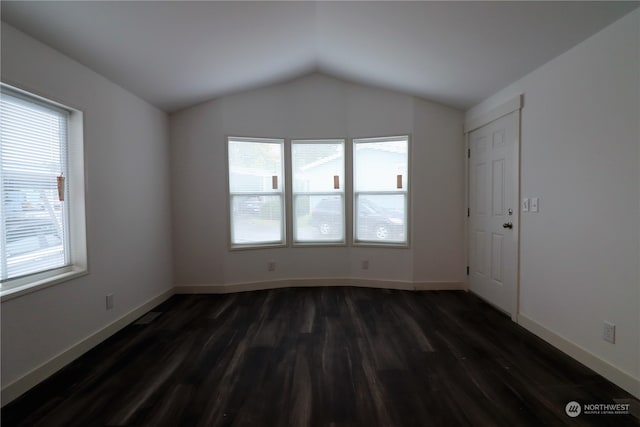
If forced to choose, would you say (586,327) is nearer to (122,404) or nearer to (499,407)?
(499,407)

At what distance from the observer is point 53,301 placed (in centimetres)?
215

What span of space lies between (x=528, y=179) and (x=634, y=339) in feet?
4.84

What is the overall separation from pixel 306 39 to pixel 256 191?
2.01 meters

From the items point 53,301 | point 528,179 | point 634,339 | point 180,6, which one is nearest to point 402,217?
point 528,179

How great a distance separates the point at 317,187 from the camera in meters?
4.22

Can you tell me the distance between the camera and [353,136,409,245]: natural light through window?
4.05 meters

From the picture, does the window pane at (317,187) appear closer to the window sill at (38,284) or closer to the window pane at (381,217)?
the window pane at (381,217)

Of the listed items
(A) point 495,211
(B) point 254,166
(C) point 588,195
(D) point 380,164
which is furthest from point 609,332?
(B) point 254,166

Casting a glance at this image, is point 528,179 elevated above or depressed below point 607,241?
above

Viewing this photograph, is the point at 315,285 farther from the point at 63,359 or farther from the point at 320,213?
the point at 63,359

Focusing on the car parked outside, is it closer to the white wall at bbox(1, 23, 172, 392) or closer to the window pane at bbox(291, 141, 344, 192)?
the window pane at bbox(291, 141, 344, 192)

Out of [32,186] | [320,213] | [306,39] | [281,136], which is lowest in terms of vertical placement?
[320,213]

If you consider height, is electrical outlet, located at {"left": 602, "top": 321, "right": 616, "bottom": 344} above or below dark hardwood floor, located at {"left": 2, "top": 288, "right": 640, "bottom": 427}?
above

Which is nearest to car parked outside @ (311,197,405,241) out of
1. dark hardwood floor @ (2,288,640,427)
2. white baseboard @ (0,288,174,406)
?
dark hardwood floor @ (2,288,640,427)
